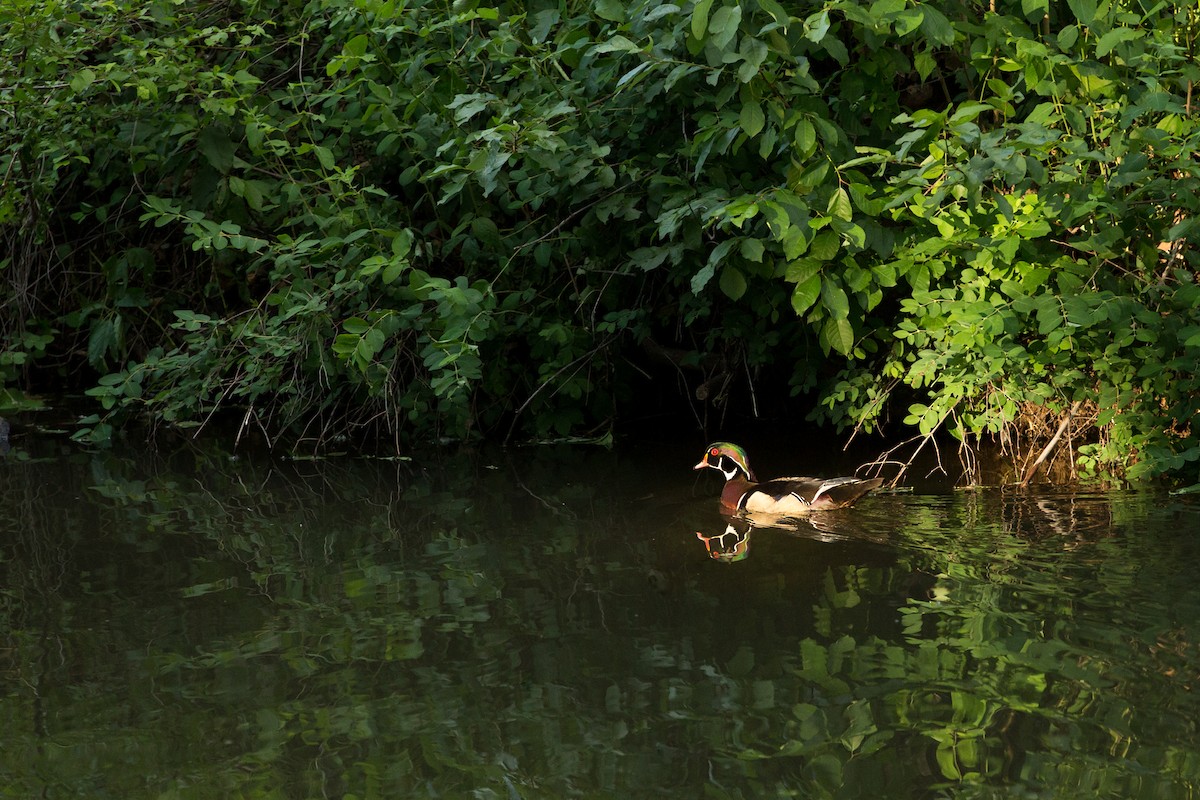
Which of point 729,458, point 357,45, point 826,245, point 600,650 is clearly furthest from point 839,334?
point 357,45

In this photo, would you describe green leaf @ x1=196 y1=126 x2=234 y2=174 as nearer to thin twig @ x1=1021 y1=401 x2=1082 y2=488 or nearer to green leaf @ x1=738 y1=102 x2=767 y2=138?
green leaf @ x1=738 y1=102 x2=767 y2=138

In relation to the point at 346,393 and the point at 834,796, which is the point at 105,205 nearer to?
the point at 346,393

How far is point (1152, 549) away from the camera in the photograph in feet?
15.7

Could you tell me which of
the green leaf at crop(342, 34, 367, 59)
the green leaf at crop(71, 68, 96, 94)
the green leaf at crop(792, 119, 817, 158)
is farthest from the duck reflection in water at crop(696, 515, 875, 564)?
the green leaf at crop(71, 68, 96, 94)

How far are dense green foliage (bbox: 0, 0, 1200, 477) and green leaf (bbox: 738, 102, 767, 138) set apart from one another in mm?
12

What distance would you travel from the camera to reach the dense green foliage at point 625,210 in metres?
5.36

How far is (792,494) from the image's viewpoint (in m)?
5.73

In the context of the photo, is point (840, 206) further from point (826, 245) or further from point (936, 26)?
point (936, 26)

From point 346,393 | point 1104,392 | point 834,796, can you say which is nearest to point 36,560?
point 346,393

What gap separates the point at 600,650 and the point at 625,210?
3.05m

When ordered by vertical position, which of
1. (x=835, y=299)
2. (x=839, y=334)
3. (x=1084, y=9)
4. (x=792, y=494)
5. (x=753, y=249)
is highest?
(x=1084, y=9)

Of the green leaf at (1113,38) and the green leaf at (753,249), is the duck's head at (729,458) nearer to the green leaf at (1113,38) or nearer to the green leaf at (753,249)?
the green leaf at (753,249)

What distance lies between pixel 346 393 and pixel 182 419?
1265mm

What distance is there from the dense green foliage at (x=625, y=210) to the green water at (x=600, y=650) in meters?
0.91
